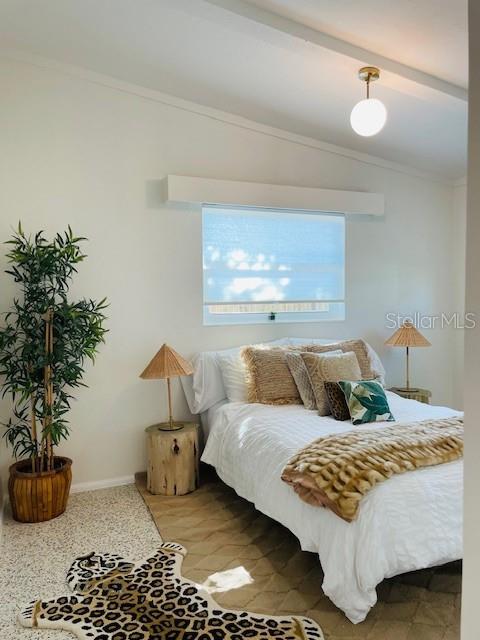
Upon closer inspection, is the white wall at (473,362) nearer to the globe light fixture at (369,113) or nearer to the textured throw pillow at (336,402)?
the globe light fixture at (369,113)

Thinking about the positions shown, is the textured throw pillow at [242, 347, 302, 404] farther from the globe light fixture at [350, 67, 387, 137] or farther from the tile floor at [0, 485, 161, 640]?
the globe light fixture at [350, 67, 387, 137]

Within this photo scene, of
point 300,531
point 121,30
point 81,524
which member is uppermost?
point 121,30

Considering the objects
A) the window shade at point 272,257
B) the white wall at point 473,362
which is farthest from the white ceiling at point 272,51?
the white wall at point 473,362

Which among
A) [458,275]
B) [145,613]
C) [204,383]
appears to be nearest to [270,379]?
[204,383]

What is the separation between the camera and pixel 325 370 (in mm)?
3219

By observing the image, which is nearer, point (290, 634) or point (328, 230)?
point (290, 634)

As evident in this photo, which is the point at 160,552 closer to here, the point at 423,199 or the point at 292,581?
the point at 292,581

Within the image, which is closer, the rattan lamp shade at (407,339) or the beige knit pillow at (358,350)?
the beige knit pillow at (358,350)

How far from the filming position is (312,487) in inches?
81.0

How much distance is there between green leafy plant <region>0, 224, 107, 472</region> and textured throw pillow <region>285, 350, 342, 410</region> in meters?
1.29

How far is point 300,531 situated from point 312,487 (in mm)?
285

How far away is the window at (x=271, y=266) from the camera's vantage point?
3.78 m

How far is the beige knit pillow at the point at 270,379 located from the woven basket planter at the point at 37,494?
132 centimetres

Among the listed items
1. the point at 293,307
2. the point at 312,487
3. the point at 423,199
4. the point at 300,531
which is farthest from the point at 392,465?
the point at 423,199
